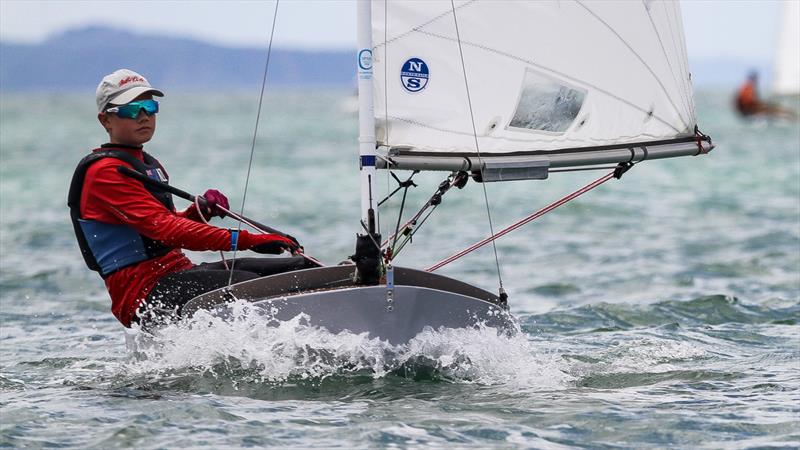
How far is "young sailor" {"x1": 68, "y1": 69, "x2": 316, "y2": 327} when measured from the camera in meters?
5.67

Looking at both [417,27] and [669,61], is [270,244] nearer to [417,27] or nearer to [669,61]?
[417,27]

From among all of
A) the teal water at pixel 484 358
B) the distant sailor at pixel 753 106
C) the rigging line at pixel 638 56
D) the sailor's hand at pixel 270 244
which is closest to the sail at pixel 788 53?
the distant sailor at pixel 753 106

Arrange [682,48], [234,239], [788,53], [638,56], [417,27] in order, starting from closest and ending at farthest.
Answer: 1. [234,239]
2. [417,27]
3. [638,56]
4. [682,48]
5. [788,53]

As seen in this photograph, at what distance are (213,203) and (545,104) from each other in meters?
1.68

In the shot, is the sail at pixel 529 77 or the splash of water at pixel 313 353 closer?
the splash of water at pixel 313 353

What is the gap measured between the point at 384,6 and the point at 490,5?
0.59 metres

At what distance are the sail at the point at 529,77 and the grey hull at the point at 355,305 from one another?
27.9 inches

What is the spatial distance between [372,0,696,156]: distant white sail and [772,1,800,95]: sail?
2856 cm

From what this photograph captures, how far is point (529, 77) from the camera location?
617cm

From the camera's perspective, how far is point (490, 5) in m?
5.99

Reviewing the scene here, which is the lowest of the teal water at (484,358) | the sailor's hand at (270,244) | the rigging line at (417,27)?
the teal water at (484,358)

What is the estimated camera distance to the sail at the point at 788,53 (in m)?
33.6

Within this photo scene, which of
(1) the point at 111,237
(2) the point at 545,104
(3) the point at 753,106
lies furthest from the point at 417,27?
(3) the point at 753,106

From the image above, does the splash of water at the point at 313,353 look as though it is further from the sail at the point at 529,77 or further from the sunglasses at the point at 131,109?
the sunglasses at the point at 131,109
